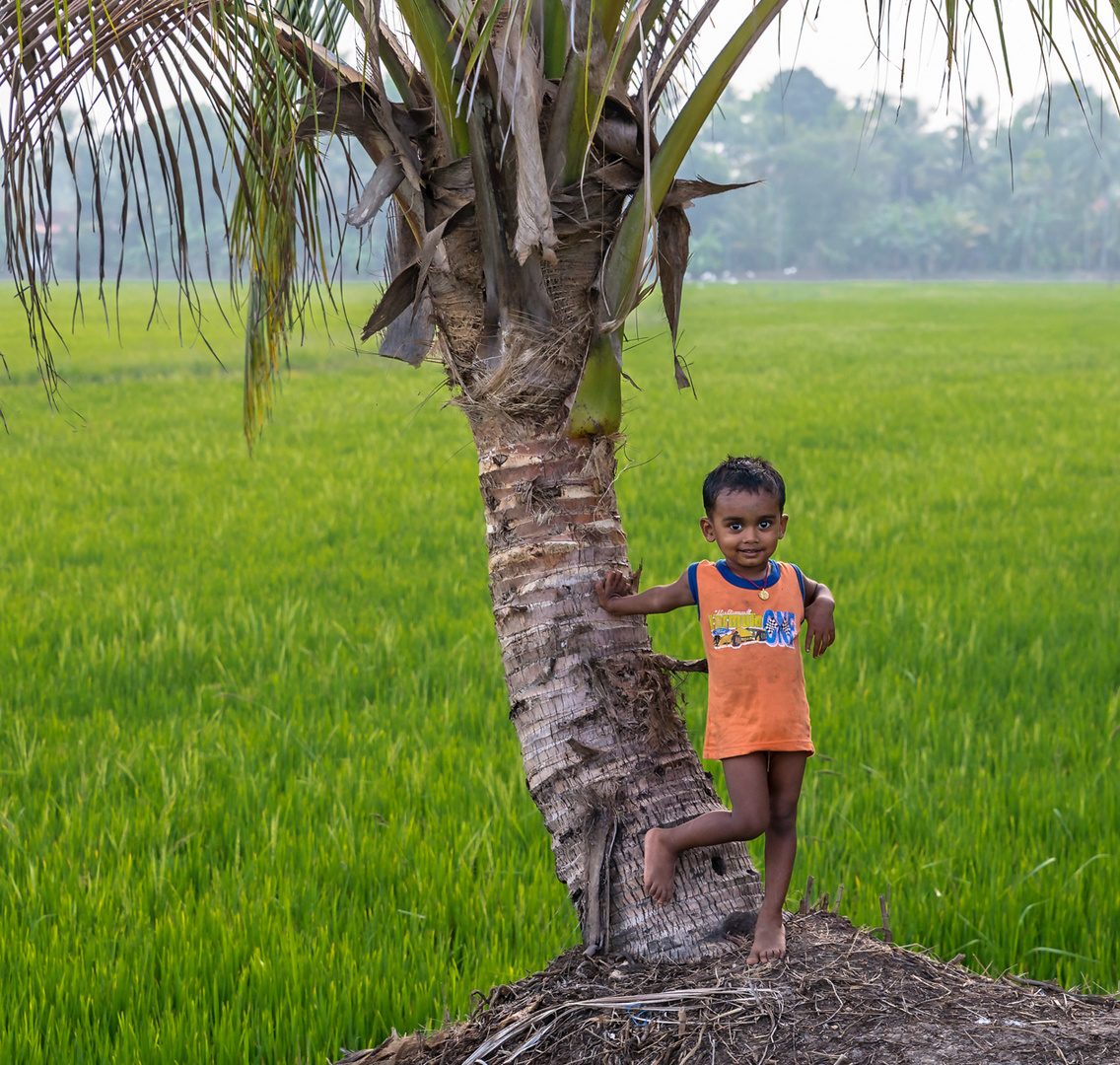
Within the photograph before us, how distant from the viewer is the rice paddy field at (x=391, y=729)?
88.1 inches

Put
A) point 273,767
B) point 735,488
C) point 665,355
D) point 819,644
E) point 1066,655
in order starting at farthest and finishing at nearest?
point 665,355, point 1066,655, point 273,767, point 819,644, point 735,488

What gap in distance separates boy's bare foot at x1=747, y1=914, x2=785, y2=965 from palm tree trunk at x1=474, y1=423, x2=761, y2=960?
2.2 inches

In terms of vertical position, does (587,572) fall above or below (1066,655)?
above

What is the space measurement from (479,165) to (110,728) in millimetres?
2633

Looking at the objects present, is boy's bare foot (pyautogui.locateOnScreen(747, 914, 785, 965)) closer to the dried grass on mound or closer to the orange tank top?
the dried grass on mound

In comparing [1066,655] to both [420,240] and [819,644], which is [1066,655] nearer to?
[819,644]

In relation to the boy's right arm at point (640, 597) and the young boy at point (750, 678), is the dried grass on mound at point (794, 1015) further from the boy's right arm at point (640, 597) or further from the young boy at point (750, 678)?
the boy's right arm at point (640, 597)

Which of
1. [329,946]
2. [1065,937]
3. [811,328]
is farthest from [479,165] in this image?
[811,328]

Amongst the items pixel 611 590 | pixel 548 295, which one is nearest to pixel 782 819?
pixel 611 590

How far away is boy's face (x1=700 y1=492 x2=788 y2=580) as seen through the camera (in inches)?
57.4

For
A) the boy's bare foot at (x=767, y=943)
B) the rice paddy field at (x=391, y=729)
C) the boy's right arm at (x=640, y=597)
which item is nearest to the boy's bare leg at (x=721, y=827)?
the boy's bare foot at (x=767, y=943)

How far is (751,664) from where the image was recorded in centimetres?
150

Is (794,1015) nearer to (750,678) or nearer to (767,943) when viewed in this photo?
(767,943)

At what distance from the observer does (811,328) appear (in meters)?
23.8
